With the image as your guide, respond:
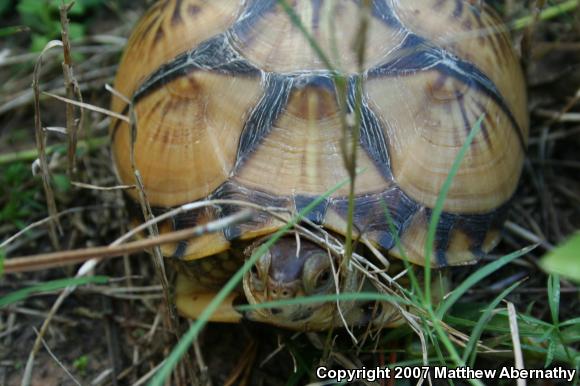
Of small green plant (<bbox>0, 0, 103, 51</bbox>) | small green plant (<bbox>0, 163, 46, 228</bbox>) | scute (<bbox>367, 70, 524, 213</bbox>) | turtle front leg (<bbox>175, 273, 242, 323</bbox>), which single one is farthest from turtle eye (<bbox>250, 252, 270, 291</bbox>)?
small green plant (<bbox>0, 0, 103, 51</bbox>)

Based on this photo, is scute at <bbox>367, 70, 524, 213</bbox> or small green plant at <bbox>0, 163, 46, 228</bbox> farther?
small green plant at <bbox>0, 163, 46, 228</bbox>

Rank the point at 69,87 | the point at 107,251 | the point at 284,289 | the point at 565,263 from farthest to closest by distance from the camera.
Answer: the point at 69,87 → the point at 284,289 → the point at 107,251 → the point at 565,263

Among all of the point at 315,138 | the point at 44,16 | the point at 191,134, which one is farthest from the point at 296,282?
the point at 44,16

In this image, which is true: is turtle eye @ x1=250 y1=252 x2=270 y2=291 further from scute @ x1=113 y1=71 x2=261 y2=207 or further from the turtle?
scute @ x1=113 y1=71 x2=261 y2=207

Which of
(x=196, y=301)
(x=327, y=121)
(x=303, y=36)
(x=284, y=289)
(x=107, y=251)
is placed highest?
(x=303, y=36)

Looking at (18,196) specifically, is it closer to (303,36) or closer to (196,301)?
(196,301)

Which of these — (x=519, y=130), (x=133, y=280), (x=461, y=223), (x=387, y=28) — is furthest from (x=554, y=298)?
(x=133, y=280)

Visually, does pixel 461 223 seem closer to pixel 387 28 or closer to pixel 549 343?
pixel 549 343

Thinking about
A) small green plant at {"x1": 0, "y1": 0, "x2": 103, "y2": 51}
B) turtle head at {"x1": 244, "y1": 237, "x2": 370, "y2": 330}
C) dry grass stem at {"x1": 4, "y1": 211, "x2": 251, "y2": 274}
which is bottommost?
turtle head at {"x1": 244, "y1": 237, "x2": 370, "y2": 330}
